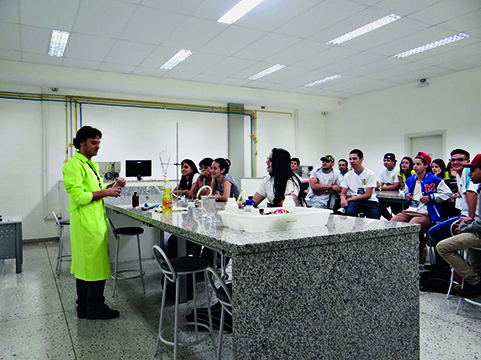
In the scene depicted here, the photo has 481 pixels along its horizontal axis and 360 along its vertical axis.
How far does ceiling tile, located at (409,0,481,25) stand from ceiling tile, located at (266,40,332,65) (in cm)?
123

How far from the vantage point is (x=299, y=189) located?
284 cm

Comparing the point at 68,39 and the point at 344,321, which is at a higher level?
the point at 68,39

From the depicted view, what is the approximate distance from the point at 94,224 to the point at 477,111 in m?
6.06

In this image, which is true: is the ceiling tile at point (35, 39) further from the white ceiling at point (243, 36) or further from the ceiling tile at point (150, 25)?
the ceiling tile at point (150, 25)

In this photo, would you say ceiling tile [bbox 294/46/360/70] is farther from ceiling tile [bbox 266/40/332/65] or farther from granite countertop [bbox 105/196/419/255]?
granite countertop [bbox 105/196/419/255]

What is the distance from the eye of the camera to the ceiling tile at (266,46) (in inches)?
180

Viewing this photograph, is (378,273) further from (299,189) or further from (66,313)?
(66,313)

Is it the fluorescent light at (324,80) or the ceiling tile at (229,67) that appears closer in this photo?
the ceiling tile at (229,67)

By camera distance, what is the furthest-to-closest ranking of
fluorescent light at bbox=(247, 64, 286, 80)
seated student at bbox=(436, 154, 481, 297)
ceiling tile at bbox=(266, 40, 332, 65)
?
fluorescent light at bbox=(247, 64, 286, 80) < ceiling tile at bbox=(266, 40, 332, 65) < seated student at bbox=(436, 154, 481, 297)

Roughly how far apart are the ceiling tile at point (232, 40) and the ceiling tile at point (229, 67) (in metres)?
0.34

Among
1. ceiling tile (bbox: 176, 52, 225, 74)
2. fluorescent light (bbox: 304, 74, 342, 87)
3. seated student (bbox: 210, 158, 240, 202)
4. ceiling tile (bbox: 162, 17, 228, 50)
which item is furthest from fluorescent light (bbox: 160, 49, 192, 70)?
fluorescent light (bbox: 304, 74, 342, 87)

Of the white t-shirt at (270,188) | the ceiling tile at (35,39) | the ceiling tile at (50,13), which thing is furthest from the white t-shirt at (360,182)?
the ceiling tile at (35,39)

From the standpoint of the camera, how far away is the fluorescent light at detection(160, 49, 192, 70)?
5074 mm

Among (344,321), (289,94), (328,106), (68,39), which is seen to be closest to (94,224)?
(344,321)
